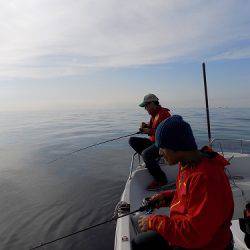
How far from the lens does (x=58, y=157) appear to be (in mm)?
16516

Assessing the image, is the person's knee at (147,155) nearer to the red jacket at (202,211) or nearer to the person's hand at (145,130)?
the person's hand at (145,130)

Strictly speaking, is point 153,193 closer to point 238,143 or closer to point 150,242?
point 150,242

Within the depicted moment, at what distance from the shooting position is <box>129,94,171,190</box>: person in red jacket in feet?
23.4

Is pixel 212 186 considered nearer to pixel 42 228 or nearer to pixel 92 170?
pixel 42 228

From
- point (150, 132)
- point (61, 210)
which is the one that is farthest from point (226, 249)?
point (61, 210)

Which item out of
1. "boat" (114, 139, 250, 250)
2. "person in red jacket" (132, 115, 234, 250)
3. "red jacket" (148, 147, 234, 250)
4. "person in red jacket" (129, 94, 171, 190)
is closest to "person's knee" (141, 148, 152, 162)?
"person in red jacket" (129, 94, 171, 190)

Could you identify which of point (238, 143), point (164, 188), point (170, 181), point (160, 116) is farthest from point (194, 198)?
point (238, 143)

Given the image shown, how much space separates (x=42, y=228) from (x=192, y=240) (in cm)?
566

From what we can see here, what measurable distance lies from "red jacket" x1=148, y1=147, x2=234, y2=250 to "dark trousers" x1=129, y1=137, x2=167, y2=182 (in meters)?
4.47

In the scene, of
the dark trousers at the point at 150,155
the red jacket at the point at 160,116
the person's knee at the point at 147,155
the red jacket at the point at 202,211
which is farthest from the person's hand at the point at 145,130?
the red jacket at the point at 202,211

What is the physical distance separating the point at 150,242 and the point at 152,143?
4287 mm

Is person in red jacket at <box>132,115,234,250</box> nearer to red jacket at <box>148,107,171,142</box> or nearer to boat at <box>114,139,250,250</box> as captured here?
boat at <box>114,139,250,250</box>

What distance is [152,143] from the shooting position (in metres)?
7.61

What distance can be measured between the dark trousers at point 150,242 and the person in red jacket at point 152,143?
378 centimetres
